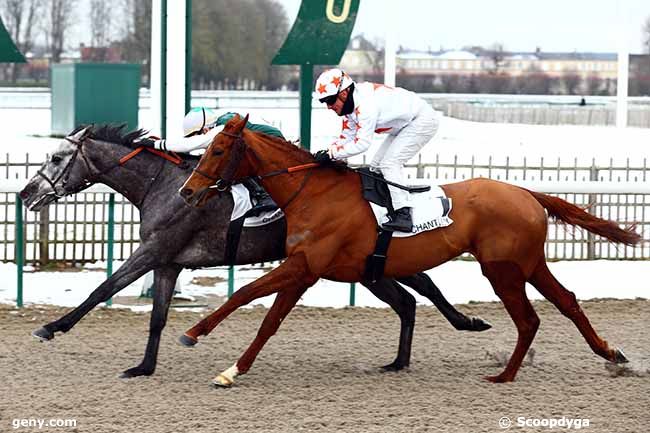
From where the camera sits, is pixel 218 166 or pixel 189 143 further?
pixel 189 143

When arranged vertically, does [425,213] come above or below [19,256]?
above

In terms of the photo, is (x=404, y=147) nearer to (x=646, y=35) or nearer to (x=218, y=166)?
(x=218, y=166)

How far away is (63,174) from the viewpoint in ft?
22.0

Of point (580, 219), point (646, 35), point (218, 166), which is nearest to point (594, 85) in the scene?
point (646, 35)

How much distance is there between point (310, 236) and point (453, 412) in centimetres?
114

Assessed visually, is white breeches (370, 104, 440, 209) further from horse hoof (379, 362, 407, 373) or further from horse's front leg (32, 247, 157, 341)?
horse's front leg (32, 247, 157, 341)

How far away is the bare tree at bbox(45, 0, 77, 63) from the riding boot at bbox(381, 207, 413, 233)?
26212 millimetres

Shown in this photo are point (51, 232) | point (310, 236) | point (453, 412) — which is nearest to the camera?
point (453, 412)

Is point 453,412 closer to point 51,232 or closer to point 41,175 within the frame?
point 41,175

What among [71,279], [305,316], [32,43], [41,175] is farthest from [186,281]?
[32,43]

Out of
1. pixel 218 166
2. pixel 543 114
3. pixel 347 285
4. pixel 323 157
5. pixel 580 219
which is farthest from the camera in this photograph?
pixel 543 114

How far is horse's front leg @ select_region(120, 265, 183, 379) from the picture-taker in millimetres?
6426

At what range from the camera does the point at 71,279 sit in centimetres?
959

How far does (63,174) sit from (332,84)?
1.62 m
